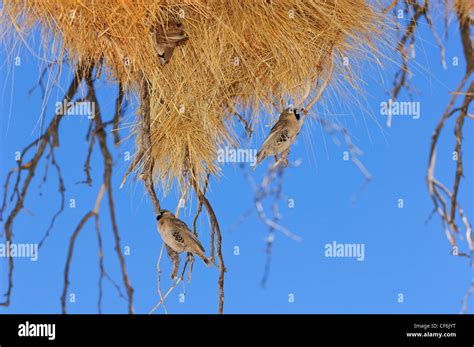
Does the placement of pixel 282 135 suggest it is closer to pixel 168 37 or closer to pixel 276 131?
pixel 276 131

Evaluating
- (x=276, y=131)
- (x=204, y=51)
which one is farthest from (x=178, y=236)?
(x=204, y=51)

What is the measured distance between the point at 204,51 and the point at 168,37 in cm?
11

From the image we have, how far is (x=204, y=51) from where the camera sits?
1399 millimetres

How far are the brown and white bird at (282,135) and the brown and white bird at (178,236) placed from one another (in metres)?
0.18

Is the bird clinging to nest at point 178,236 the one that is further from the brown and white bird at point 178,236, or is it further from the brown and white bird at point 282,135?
the brown and white bird at point 282,135

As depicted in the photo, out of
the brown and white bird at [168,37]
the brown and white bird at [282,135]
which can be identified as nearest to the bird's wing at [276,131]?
the brown and white bird at [282,135]

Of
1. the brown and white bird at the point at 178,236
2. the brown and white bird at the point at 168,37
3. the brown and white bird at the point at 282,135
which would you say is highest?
the brown and white bird at the point at 168,37

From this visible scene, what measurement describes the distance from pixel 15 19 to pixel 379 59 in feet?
2.29

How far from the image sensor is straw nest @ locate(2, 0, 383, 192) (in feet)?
4.28

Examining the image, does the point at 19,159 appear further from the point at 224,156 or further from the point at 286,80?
the point at 286,80

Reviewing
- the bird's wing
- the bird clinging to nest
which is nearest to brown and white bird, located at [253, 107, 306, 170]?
the bird's wing

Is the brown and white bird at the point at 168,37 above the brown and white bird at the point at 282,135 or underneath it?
above

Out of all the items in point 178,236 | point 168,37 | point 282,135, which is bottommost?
point 178,236

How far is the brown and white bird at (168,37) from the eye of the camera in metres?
1.30
